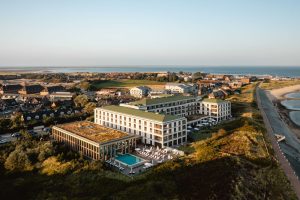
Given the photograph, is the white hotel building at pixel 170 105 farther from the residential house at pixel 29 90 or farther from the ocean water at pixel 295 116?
the residential house at pixel 29 90

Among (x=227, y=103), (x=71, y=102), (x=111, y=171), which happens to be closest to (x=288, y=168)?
(x=111, y=171)

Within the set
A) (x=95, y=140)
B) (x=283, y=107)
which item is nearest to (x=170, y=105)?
(x=95, y=140)

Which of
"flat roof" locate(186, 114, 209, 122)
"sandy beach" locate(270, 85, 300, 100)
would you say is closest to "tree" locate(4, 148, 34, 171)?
"flat roof" locate(186, 114, 209, 122)

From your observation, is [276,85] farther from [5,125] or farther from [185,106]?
[5,125]

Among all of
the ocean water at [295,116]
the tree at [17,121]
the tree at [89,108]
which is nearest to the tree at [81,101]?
the tree at [89,108]

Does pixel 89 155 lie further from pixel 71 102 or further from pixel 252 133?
pixel 71 102

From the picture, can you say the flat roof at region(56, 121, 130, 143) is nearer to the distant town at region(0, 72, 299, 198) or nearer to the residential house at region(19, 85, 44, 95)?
the distant town at region(0, 72, 299, 198)
